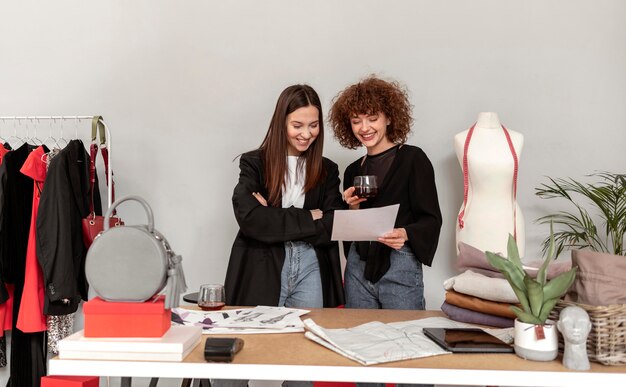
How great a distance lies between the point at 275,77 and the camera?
375 cm

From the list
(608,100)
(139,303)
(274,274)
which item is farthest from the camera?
(608,100)

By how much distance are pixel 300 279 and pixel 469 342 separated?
1.19 meters

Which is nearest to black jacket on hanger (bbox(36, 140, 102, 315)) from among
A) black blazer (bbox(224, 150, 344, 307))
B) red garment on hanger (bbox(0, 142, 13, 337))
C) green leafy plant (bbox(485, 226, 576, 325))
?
red garment on hanger (bbox(0, 142, 13, 337))

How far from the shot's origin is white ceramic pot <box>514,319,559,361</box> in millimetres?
1317

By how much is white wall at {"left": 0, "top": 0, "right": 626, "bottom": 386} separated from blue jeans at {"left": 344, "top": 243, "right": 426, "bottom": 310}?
1.25m

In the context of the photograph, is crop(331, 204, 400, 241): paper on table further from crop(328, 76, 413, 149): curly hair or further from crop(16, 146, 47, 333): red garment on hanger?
crop(16, 146, 47, 333): red garment on hanger

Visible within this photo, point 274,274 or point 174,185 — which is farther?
point 174,185

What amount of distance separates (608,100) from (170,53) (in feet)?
9.74

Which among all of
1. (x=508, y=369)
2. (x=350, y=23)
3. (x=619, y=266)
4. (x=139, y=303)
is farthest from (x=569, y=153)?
(x=139, y=303)

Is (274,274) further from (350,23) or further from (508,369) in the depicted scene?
(350,23)

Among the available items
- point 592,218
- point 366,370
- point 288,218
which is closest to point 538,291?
point 366,370

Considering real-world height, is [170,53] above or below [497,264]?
above

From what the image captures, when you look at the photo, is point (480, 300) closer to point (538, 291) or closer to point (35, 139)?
point (538, 291)

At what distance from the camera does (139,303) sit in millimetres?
1358
